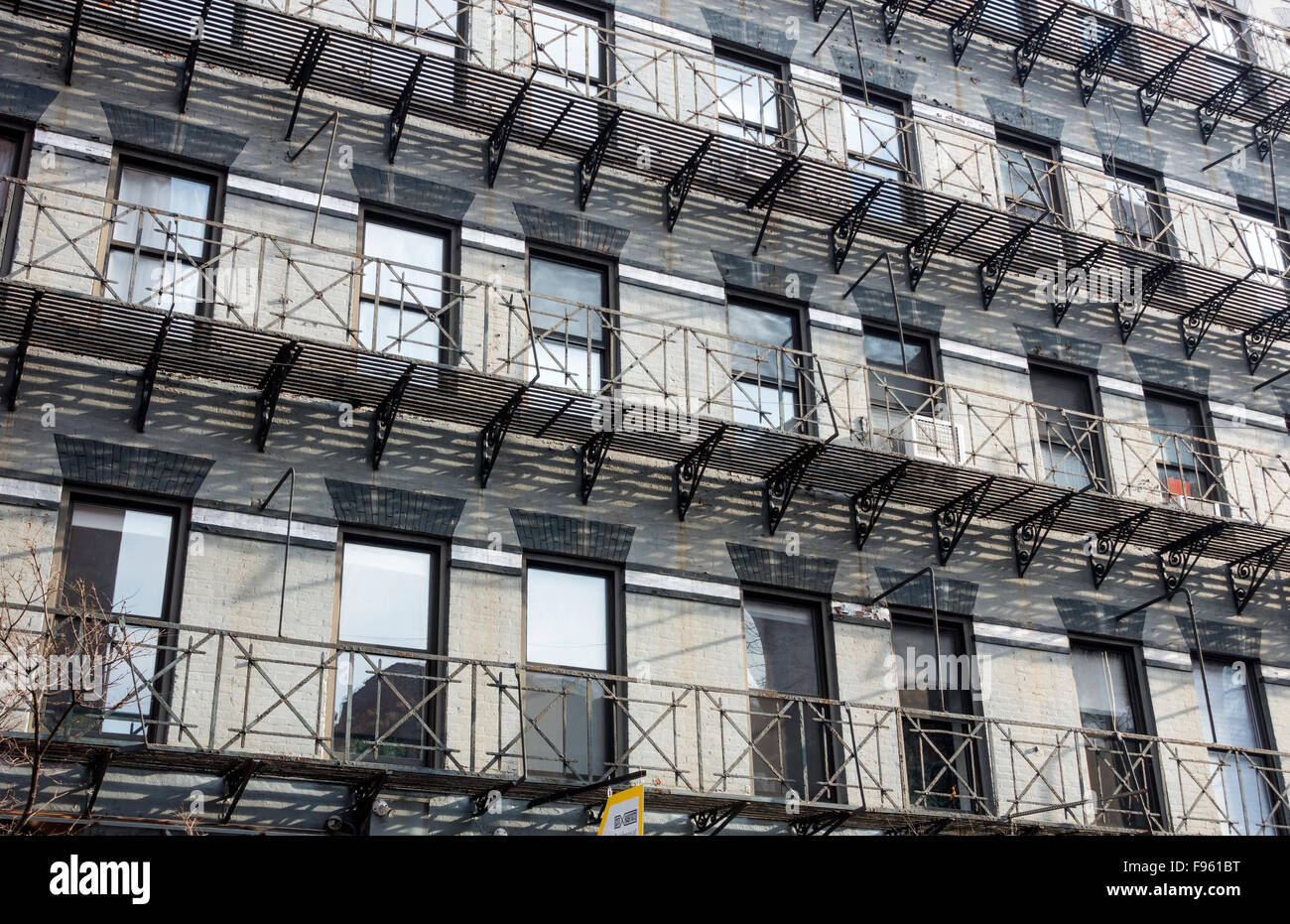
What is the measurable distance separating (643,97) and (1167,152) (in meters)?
10.5

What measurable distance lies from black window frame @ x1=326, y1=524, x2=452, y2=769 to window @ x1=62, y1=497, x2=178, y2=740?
5.65 ft

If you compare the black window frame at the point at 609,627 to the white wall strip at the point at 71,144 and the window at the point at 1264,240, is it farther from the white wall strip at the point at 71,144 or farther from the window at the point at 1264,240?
the window at the point at 1264,240

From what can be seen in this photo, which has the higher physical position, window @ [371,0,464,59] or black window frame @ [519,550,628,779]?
window @ [371,0,464,59]

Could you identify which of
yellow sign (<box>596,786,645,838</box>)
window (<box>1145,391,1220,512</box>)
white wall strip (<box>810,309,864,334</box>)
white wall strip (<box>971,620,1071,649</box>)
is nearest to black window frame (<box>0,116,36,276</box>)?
yellow sign (<box>596,786,645,838</box>)

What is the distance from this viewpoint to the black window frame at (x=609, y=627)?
14.9 meters

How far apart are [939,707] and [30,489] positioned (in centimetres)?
1105

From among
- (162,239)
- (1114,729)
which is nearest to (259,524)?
(162,239)

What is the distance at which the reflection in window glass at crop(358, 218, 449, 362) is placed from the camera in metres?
15.7

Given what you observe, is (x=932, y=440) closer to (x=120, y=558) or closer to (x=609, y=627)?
(x=609, y=627)

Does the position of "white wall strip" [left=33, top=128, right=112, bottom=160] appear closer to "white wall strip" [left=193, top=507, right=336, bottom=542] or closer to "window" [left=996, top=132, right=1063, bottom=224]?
"white wall strip" [left=193, top=507, right=336, bottom=542]

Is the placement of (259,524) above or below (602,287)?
below

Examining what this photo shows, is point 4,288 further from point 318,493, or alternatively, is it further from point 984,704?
point 984,704

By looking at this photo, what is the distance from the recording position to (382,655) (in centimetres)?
1398

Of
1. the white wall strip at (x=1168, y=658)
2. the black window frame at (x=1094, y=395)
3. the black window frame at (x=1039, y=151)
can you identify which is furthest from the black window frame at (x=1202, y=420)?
the black window frame at (x=1039, y=151)
